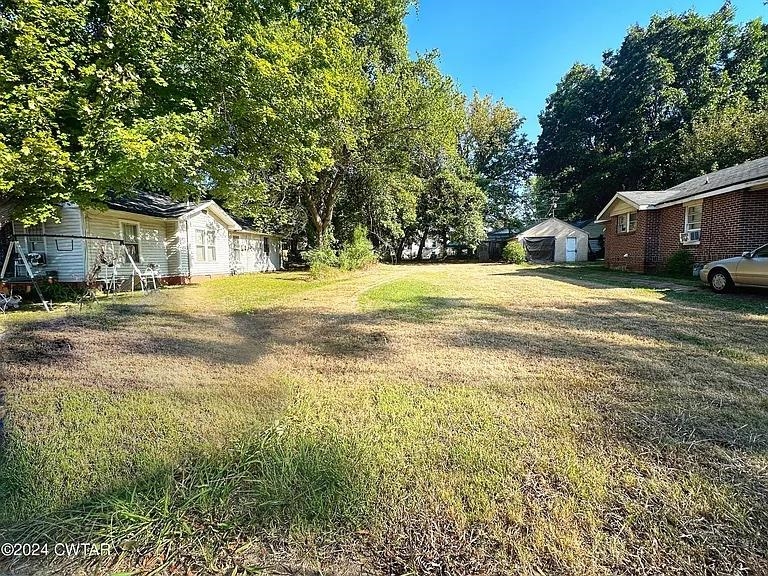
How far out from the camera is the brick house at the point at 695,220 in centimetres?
1030

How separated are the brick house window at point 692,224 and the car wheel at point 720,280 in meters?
4.27

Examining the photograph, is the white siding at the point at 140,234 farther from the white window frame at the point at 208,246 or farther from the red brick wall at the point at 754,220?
the red brick wall at the point at 754,220

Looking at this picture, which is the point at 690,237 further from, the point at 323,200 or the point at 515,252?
the point at 323,200

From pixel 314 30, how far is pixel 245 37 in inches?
188

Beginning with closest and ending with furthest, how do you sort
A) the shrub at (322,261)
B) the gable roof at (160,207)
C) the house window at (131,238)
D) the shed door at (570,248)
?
the gable roof at (160,207) → the house window at (131,238) → the shrub at (322,261) → the shed door at (570,248)

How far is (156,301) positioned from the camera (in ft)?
32.7

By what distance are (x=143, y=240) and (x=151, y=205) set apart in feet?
5.58

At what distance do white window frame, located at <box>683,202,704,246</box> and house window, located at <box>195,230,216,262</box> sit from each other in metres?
19.4


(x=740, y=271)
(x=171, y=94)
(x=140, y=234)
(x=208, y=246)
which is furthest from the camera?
(x=208, y=246)

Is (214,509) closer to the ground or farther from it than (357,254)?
closer to the ground

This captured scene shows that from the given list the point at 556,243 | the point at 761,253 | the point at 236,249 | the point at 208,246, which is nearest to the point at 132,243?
the point at 208,246

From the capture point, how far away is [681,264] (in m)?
12.8

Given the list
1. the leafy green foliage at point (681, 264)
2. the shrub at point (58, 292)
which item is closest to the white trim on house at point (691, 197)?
the leafy green foliage at point (681, 264)

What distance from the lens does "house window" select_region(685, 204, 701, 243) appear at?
493 inches
